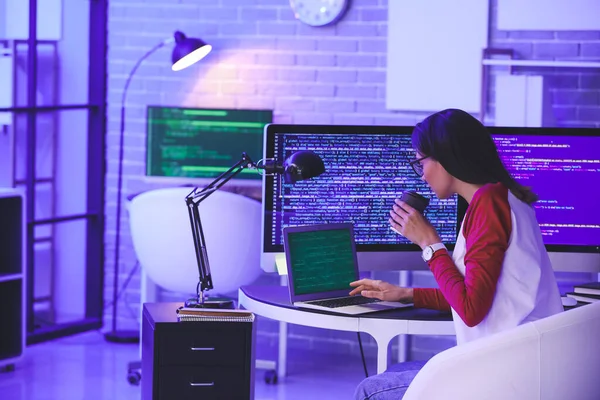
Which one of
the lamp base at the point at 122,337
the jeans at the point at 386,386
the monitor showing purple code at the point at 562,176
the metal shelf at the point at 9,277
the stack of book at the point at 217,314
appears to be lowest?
the lamp base at the point at 122,337

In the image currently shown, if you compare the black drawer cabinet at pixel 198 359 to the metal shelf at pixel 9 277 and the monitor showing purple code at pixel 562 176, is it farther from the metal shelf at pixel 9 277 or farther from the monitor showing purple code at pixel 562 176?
the metal shelf at pixel 9 277

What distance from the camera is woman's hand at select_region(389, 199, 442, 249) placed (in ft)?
8.45

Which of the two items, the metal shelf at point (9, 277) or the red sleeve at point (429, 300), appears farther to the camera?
the metal shelf at point (9, 277)

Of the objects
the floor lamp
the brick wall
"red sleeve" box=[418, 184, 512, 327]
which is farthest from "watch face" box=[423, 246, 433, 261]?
the floor lamp

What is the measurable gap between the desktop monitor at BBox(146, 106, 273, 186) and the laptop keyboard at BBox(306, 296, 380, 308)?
2.16m

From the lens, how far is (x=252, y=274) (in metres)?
4.45

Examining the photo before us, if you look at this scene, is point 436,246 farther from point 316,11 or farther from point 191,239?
point 316,11

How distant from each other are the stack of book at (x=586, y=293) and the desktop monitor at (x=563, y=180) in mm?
70

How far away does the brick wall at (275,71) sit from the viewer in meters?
4.58

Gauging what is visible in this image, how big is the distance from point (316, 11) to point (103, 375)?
6.26ft

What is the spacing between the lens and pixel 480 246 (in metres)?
2.35

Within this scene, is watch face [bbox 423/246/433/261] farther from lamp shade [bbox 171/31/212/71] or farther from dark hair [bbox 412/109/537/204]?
lamp shade [bbox 171/31/212/71]

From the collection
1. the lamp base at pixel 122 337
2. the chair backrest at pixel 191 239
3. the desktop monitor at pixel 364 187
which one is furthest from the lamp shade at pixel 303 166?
the lamp base at pixel 122 337

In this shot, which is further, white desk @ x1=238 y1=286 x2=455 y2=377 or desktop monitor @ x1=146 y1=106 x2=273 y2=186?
desktop monitor @ x1=146 y1=106 x2=273 y2=186
